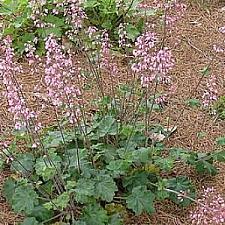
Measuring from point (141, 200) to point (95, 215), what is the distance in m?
0.26

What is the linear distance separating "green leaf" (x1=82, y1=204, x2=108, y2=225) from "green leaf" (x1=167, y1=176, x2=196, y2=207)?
0.44 metres

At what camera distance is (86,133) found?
3.71m

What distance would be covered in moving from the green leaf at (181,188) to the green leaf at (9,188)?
0.88 meters

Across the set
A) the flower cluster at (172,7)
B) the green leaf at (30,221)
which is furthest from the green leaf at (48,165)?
the flower cluster at (172,7)

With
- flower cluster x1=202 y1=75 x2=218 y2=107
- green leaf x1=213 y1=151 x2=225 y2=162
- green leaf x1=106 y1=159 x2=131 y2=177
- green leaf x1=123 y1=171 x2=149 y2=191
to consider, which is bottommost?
green leaf x1=123 y1=171 x2=149 y2=191

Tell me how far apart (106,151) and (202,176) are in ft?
2.17

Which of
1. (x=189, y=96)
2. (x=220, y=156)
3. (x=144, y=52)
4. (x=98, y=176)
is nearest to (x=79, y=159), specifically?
(x=98, y=176)

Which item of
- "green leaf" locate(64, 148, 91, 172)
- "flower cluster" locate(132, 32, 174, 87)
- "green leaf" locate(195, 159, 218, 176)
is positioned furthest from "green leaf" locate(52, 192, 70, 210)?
"green leaf" locate(195, 159, 218, 176)

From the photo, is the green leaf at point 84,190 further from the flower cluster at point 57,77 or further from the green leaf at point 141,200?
the flower cluster at point 57,77

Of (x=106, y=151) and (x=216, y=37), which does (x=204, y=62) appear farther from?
(x=106, y=151)

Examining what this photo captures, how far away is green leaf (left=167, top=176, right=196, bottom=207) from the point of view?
11.9ft

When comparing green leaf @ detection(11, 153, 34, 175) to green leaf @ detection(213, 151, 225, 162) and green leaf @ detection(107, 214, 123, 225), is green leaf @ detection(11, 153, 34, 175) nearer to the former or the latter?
green leaf @ detection(107, 214, 123, 225)

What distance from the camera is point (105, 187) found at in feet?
11.2

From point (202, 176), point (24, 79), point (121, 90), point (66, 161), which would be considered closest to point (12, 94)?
point (66, 161)
